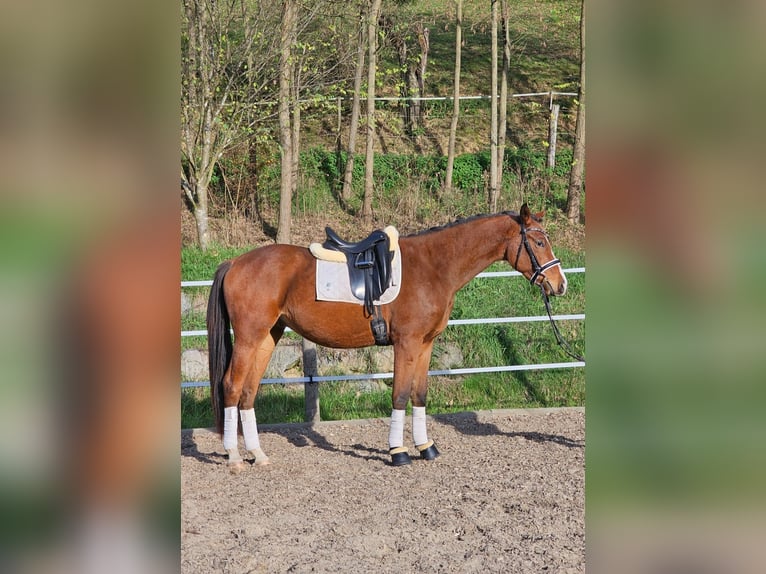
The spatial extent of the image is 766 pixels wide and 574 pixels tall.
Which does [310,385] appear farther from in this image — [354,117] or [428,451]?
[354,117]

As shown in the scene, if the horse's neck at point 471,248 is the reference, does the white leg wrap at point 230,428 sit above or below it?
below

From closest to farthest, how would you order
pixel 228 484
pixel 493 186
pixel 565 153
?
1. pixel 228 484
2. pixel 493 186
3. pixel 565 153

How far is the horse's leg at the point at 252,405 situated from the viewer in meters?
5.45

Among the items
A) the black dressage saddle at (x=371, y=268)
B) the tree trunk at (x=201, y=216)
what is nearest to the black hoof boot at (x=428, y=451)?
the black dressage saddle at (x=371, y=268)

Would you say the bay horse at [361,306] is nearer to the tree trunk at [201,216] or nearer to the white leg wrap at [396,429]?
the white leg wrap at [396,429]

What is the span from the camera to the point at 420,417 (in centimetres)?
550

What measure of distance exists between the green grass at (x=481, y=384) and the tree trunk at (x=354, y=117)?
502 centimetres

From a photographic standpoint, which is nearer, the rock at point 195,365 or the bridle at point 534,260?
the bridle at point 534,260

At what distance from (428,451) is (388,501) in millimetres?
888
